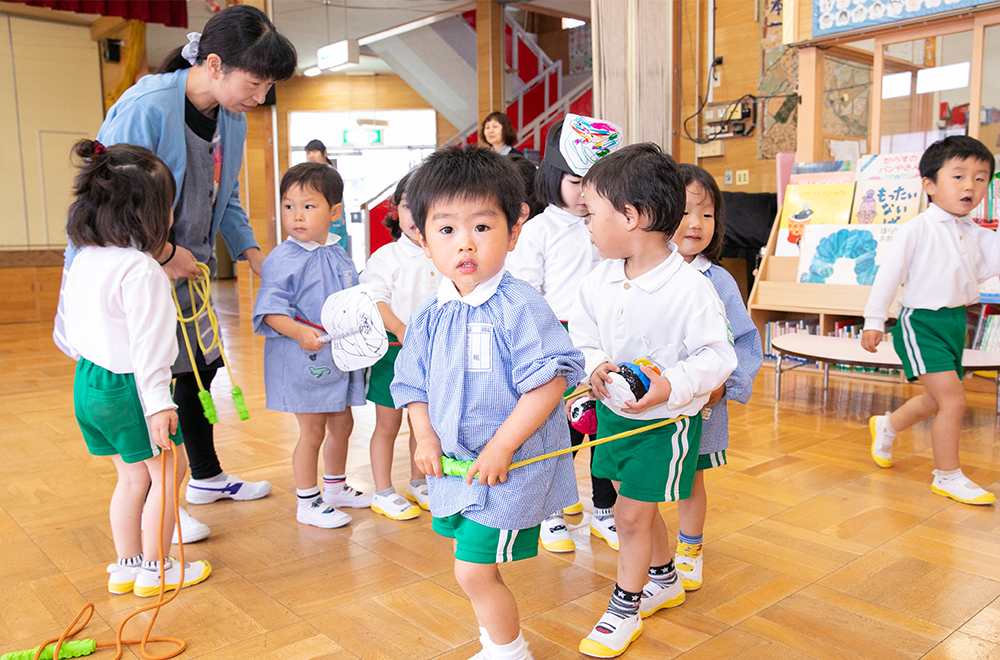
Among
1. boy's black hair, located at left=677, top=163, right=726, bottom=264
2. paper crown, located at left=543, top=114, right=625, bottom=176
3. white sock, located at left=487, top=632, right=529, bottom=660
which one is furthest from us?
paper crown, located at left=543, top=114, right=625, bottom=176

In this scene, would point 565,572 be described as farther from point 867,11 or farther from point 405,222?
point 867,11

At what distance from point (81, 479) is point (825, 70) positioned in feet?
15.5

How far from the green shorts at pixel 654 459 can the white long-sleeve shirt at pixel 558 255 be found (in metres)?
0.63

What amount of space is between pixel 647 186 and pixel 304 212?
1.17 metres

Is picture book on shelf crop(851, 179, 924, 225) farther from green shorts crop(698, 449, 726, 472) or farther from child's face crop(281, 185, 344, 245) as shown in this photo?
child's face crop(281, 185, 344, 245)

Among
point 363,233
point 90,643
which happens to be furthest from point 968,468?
point 363,233

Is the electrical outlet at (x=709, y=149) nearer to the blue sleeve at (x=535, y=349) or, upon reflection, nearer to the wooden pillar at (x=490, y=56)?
the wooden pillar at (x=490, y=56)

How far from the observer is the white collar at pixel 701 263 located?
1778 millimetres

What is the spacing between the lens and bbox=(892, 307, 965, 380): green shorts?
245 centimetres

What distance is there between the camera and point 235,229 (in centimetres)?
242

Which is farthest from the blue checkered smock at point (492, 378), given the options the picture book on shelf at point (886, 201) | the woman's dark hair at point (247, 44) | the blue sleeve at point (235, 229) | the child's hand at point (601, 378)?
the picture book on shelf at point (886, 201)

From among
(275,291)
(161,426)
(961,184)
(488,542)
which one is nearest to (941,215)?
(961,184)

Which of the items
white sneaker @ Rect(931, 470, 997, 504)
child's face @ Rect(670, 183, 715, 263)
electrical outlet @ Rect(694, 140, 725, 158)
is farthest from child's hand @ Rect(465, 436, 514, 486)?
electrical outlet @ Rect(694, 140, 725, 158)

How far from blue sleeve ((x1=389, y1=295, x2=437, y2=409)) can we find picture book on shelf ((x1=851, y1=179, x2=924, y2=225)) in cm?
371
